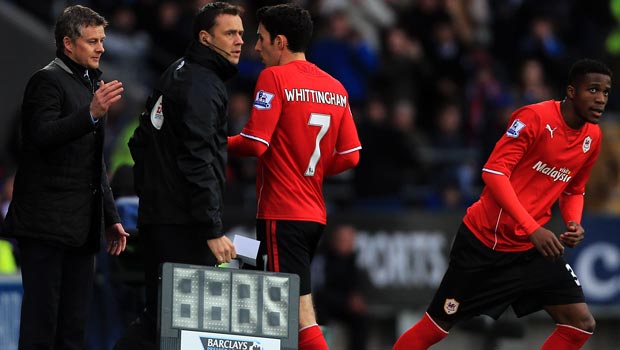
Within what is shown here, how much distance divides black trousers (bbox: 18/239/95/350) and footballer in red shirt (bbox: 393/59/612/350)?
231 centimetres

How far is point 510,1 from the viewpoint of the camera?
2072cm

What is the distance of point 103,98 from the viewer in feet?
25.5

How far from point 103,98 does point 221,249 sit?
1073 millimetres

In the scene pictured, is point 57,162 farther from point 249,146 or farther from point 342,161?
point 342,161

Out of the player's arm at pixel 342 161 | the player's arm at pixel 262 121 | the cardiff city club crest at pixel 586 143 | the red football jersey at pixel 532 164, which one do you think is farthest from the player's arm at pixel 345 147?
the cardiff city club crest at pixel 586 143

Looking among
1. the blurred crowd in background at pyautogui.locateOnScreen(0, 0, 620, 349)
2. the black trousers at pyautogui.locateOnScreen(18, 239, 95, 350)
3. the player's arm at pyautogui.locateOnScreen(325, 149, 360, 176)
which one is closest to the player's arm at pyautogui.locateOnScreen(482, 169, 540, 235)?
the player's arm at pyautogui.locateOnScreen(325, 149, 360, 176)

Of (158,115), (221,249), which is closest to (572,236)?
(221,249)

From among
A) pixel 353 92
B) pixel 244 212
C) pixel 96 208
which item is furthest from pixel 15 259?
pixel 353 92

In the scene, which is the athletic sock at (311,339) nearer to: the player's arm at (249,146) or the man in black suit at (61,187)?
the player's arm at (249,146)

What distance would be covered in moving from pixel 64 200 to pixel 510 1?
45.0 feet

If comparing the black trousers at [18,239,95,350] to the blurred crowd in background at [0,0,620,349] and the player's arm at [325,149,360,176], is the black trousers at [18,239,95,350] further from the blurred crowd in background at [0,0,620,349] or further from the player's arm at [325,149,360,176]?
the blurred crowd in background at [0,0,620,349]

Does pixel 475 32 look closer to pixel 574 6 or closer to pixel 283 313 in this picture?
pixel 574 6

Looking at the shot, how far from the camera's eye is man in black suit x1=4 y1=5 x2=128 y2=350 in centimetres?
789

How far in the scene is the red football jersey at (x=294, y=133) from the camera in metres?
8.53
